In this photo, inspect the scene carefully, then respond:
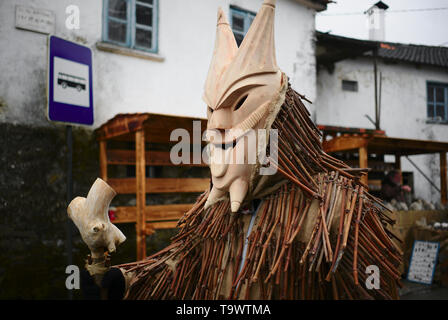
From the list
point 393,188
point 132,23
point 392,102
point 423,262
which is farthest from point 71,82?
point 392,102

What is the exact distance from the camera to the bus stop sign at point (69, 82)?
276 cm

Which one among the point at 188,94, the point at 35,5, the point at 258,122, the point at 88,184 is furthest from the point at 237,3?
the point at 258,122

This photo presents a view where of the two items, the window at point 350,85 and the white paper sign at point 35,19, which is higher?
the window at point 350,85

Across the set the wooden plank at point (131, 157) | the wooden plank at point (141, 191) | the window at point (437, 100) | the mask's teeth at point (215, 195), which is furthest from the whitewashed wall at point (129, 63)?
the window at point (437, 100)

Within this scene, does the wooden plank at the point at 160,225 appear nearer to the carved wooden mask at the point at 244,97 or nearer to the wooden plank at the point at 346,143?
the wooden plank at the point at 346,143

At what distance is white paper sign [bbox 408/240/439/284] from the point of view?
16.6ft

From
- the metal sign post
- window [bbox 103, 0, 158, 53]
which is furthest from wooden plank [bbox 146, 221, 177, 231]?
window [bbox 103, 0, 158, 53]

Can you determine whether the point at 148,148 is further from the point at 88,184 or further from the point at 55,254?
the point at 55,254

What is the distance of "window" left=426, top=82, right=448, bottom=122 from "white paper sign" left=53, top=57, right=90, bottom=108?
978 centimetres

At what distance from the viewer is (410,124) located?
9.62 meters

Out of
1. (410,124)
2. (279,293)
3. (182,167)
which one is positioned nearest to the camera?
(279,293)

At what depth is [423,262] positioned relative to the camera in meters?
5.19

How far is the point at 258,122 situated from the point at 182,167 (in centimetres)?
436

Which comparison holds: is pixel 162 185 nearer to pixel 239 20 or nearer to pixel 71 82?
pixel 71 82
